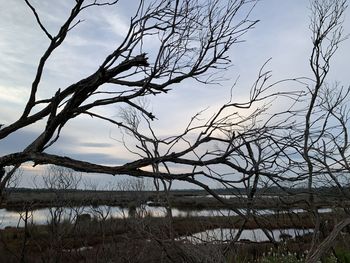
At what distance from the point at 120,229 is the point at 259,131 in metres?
27.5

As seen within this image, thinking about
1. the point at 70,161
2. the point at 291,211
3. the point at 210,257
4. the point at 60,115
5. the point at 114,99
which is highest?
the point at 114,99

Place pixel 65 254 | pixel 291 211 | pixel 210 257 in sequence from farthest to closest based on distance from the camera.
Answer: pixel 65 254 → pixel 291 211 → pixel 210 257

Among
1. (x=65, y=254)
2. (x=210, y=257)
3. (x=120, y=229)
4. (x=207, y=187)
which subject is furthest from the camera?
(x=120, y=229)

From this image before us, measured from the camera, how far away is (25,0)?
5562 millimetres

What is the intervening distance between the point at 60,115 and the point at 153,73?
1.30 metres

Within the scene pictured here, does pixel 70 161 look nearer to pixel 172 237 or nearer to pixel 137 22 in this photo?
pixel 137 22

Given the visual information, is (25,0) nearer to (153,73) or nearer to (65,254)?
(153,73)

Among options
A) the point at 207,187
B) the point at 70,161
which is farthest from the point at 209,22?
the point at 70,161

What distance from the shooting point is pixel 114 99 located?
629 centimetres

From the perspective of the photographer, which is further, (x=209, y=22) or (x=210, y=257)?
(x=209, y=22)

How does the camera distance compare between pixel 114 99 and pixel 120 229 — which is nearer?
pixel 114 99

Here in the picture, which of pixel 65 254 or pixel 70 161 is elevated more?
pixel 70 161

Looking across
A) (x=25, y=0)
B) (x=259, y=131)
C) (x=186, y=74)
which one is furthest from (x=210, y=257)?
(x=25, y=0)

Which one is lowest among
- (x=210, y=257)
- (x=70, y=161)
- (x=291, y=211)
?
(x=210, y=257)
